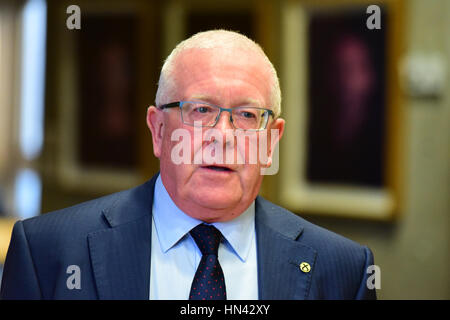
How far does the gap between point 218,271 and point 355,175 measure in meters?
1.79

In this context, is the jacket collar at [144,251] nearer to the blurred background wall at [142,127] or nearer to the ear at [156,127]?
the ear at [156,127]

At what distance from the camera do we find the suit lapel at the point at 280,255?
0.94 m

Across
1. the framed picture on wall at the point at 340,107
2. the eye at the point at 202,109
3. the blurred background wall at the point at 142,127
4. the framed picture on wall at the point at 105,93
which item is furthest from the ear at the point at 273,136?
the framed picture on wall at the point at 340,107

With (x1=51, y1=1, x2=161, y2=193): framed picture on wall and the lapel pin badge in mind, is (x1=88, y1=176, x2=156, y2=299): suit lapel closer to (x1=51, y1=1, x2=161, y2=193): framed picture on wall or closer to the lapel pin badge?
the lapel pin badge

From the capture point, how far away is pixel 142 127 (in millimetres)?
2084

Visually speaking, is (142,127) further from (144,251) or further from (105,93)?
(144,251)

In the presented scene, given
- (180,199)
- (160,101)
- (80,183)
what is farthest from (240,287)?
(80,183)

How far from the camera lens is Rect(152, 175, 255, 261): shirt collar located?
0.95 meters

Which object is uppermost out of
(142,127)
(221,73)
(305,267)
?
(221,73)

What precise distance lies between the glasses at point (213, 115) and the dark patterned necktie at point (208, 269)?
174mm

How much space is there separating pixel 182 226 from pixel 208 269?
0.25 ft

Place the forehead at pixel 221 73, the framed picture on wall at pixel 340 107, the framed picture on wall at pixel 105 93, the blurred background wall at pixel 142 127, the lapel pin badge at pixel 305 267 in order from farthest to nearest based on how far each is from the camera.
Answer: the framed picture on wall at pixel 340 107 → the blurred background wall at pixel 142 127 → the framed picture on wall at pixel 105 93 → the lapel pin badge at pixel 305 267 → the forehead at pixel 221 73

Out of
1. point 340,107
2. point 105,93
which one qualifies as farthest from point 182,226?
point 105,93

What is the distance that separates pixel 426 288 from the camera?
2330 millimetres
